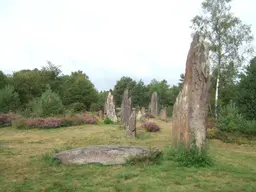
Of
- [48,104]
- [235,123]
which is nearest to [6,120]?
[48,104]

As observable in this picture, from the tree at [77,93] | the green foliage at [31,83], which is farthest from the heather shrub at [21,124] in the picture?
the tree at [77,93]

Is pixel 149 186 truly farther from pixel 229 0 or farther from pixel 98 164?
pixel 229 0

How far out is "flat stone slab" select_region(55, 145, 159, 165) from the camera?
6.52 metres

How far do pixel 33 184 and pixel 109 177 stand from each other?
1646 mm

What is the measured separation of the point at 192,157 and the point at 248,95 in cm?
889

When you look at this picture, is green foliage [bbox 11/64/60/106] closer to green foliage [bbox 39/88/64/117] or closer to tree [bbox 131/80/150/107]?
green foliage [bbox 39/88/64/117]

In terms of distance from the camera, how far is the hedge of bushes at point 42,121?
55.1ft

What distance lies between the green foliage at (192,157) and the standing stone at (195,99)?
0.46ft

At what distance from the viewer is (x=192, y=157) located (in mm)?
6414

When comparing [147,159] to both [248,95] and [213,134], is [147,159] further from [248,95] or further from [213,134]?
[248,95]

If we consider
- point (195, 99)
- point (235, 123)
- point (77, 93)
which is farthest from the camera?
point (77, 93)

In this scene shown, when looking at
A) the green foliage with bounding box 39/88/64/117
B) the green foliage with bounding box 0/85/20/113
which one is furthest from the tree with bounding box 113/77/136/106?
the green foliage with bounding box 39/88/64/117

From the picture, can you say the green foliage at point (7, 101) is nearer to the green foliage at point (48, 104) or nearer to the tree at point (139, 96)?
the green foliage at point (48, 104)

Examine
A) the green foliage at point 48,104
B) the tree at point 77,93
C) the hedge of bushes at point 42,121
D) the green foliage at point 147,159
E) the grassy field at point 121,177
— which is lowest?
the grassy field at point 121,177
